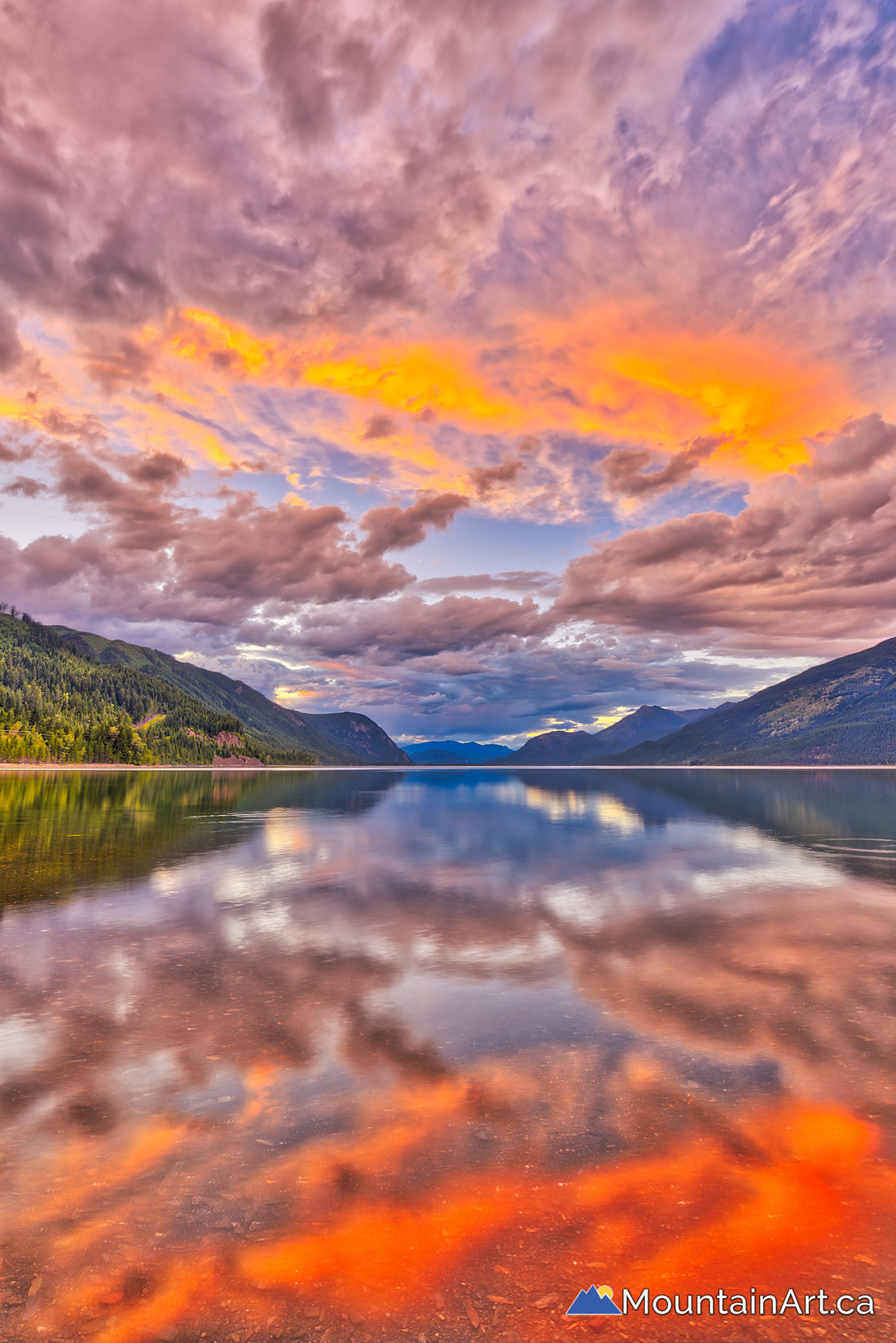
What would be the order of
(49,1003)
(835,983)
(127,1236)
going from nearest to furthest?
1. (127,1236)
2. (49,1003)
3. (835,983)

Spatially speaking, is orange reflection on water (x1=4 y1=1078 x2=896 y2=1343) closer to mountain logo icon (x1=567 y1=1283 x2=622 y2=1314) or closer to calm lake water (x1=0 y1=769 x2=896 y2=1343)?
calm lake water (x1=0 y1=769 x2=896 y2=1343)

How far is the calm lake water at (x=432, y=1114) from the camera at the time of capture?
26.1 feet

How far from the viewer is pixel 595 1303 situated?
7754 mm

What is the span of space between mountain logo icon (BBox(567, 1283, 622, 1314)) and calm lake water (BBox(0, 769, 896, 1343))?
14cm

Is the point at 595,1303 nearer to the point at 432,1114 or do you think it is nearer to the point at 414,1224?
the point at 414,1224

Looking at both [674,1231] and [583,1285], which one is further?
[674,1231]

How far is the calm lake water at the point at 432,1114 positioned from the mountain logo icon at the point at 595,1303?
5.6 inches

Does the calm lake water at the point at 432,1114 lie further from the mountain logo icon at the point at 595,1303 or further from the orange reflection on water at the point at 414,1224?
the mountain logo icon at the point at 595,1303

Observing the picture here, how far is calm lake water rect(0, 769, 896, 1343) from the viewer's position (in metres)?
7.96

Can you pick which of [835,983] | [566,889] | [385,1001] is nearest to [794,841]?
[566,889]

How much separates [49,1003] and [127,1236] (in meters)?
11.8

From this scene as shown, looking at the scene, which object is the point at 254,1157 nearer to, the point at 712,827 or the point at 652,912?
the point at 652,912

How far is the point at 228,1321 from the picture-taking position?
7379 millimetres

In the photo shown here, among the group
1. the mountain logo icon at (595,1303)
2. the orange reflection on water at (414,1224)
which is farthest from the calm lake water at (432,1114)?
the mountain logo icon at (595,1303)
